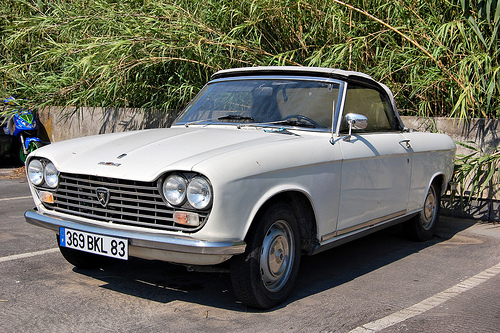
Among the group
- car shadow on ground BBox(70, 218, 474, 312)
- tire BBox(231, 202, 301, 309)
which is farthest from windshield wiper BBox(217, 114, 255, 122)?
car shadow on ground BBox(70, 218, 474, 312)

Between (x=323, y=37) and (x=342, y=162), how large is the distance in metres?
4.57

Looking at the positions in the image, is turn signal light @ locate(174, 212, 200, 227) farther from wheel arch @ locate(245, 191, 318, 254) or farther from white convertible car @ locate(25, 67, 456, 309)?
wheel arch @ locate(245, 191, 318, 254)

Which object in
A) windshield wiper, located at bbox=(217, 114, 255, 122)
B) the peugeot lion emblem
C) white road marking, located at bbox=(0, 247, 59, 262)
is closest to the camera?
the peugeot lion emblem

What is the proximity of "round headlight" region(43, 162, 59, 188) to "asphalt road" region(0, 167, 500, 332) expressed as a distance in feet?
2.49

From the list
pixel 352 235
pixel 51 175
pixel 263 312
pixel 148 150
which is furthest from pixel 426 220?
pixel 51 175

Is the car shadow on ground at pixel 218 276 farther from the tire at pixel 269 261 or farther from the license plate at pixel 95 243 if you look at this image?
the license plate at pixel 95 243

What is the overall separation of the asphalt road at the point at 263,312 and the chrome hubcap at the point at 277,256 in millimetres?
186

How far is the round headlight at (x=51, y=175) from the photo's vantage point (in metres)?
4.05

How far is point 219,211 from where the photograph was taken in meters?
3.39

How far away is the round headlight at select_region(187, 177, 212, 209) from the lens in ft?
11.2

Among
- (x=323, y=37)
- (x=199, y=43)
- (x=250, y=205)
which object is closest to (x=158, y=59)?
(x=199, y=43)

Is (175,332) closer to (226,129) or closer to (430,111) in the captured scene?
(226,129)

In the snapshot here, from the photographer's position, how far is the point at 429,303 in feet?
13.5

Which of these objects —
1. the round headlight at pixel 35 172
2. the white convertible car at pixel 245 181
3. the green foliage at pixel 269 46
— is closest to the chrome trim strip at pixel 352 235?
the white convertible car at pixel 245 181
